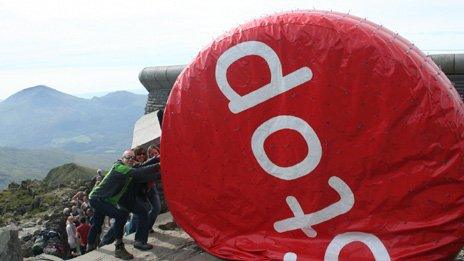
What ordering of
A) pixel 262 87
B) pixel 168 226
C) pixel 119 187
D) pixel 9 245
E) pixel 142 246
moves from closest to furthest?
pixel 9 245 → pixel 262 87 → pixel 119 187 → pixel 142 246 → pixel 168 226

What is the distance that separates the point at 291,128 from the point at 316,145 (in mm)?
317

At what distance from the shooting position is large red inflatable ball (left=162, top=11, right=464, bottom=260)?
5109 mm

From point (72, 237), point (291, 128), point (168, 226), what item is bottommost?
point (72, 237)

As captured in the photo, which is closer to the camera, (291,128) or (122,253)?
(291,128)

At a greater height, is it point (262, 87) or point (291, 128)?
point (262, 87)

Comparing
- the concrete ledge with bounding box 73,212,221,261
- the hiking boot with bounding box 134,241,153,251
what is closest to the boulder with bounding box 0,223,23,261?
the concrete ledge with bounding box 73,212,221,261

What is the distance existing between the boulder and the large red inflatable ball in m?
1.79

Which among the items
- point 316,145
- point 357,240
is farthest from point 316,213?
point 316,145

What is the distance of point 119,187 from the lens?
21.6 feet

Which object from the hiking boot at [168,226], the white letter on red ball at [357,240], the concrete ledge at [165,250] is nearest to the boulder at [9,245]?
the concrete ledge at [165,250]

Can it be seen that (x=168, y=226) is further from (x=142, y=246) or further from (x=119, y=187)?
(x=119, y=187)

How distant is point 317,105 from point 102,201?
2.93 m

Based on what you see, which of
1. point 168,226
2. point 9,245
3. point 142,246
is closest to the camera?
point 9,245

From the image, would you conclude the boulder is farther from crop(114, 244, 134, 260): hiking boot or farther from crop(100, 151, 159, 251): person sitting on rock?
crop(100, 151, 159, 251): person sitting on rock
